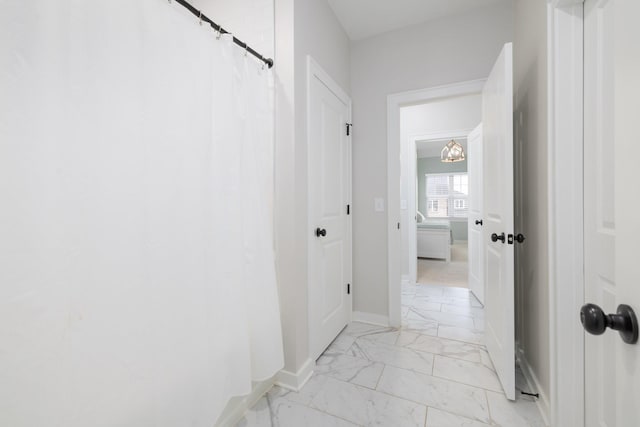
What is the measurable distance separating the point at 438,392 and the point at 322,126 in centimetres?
197

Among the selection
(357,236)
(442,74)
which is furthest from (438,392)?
(442,74)

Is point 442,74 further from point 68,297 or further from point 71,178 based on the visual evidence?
point 68,297

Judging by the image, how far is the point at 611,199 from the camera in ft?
3.14

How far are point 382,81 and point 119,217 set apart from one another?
2.46 meters

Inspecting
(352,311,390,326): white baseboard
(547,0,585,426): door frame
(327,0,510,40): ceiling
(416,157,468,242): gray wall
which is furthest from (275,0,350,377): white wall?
(416,157,468,242): gray wall

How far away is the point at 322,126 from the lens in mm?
2049

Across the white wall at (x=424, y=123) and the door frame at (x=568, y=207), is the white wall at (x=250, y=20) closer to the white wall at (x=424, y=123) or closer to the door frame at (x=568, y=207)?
the door frame at (x=568, y=207)

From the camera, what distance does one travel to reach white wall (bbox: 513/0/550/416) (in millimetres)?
1436

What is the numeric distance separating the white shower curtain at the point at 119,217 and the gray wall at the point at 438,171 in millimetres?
7716

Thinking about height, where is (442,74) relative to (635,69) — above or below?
above

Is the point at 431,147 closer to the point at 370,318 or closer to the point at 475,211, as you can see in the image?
the point at 475,211

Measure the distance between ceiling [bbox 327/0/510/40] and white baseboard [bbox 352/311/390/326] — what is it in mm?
2744

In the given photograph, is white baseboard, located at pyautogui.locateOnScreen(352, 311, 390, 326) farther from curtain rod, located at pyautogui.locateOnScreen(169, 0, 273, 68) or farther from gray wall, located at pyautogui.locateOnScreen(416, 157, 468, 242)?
gray wall, located at pyautogui.locateOnScreen(416, 157, 468, 242)

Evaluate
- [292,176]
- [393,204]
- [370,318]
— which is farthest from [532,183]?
[370,318]
